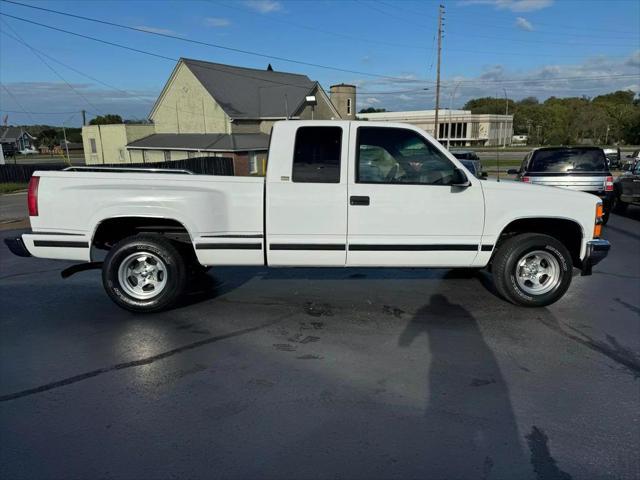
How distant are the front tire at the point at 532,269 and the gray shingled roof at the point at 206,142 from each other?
31.4 m

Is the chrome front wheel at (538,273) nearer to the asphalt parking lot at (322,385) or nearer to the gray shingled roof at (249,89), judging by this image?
the asphalt parking lot at (322,385)

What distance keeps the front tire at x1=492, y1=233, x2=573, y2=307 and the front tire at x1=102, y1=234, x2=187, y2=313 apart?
11.7 feet

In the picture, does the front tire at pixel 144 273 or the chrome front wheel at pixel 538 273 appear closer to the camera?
the front tire at pixel 144 273

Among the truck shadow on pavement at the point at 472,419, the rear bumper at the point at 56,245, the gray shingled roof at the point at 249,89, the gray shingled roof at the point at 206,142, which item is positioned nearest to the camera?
the truck shadow on pavement at the point at 472,419

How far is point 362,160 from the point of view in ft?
16.7

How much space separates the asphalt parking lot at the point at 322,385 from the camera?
9.26 ft

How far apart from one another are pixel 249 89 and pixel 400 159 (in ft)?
134

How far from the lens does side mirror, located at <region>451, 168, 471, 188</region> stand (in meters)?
5.02

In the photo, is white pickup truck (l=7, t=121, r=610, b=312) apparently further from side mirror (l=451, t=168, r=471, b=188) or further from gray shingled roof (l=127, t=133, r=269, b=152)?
gray shingled roof (l=127, t=133, r=269, b=152)

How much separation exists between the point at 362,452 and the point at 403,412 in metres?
0.55

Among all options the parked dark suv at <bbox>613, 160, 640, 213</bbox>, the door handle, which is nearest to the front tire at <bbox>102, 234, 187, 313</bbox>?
the door handle

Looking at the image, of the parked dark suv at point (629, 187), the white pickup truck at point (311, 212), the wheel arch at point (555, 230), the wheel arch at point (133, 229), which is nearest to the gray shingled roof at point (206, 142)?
the parked dark suv at point (629, 187)

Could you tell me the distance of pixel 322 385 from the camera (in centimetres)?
371

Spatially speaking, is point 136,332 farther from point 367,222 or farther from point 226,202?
point 367,222
